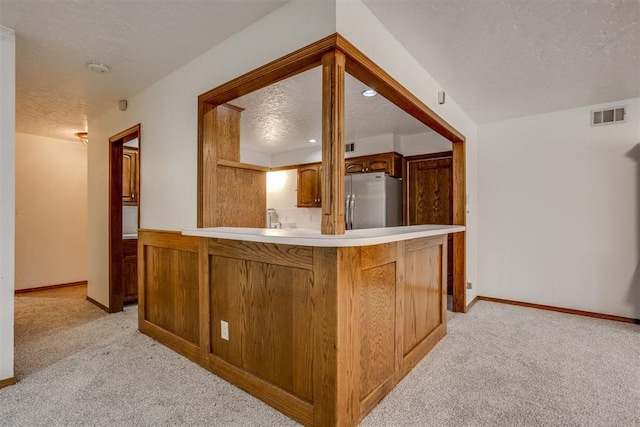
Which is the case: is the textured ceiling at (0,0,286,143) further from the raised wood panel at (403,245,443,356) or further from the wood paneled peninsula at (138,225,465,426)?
the raised wood panel at (403,245,443,356)

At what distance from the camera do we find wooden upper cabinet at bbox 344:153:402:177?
4.39m

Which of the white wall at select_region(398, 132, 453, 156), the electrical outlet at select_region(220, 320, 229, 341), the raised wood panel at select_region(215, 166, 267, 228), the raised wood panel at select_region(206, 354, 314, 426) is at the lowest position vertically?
the raised wood panel at select_region(206, 354, 314, 426)

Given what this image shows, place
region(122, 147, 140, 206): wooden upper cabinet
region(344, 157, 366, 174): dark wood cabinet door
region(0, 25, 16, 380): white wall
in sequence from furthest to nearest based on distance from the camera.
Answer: region(344, 157, 366, 174): dark wood cabinet door → region(122, 147, 140, 206): wooden upper cabinet → region(0, 25, 16, 380): white wall

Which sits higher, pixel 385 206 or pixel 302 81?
pixel 302 81

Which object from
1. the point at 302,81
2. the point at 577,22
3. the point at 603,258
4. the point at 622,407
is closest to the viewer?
the point at 622,407

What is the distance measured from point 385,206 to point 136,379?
10.7 feet

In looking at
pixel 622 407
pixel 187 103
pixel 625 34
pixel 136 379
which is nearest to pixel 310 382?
pixel 136 379

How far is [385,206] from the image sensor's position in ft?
13.9

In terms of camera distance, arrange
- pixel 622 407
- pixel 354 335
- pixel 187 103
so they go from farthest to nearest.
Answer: pixel 187 103
pixel 622 407
pixel 354 335

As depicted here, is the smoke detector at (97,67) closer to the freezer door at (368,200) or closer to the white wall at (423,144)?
the freezer door at (368,200)

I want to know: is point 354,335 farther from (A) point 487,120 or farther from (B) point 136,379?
(A) point 487,120

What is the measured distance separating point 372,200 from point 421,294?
6.81 feet

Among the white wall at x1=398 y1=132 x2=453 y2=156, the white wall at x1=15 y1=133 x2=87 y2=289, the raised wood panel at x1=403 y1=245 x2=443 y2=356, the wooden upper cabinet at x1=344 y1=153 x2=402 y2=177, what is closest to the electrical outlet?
the raised wood panel at x1=403 y1=245 x2=443 y2=356

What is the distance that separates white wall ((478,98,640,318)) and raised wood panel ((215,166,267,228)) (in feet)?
10.1
